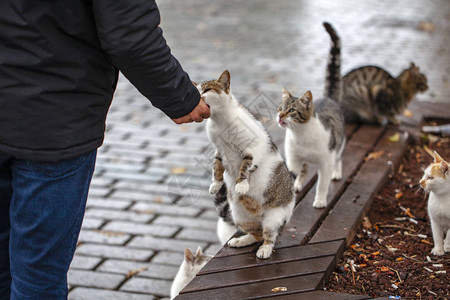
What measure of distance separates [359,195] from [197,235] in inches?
48.9

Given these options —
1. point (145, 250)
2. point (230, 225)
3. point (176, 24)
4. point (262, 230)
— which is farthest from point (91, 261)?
point (176, 24)

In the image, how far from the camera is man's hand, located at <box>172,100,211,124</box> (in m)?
2.75

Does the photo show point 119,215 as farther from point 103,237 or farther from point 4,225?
point 4,225

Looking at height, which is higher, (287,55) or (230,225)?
(230,225)

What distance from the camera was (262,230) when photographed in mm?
3570

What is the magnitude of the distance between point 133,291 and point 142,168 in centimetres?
196

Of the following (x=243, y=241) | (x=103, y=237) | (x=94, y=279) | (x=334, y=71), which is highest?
(x=334, y=71)

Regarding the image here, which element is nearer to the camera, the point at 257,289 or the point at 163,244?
the point at 257,289

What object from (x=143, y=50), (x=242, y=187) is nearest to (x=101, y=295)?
(x=242, y=187)

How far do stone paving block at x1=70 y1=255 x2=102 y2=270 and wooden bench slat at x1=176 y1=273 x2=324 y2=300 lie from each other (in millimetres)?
1454

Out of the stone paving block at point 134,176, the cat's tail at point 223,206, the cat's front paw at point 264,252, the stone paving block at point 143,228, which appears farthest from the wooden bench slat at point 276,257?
the stone paving block at point 134,176

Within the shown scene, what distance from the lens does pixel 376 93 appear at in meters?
5.80

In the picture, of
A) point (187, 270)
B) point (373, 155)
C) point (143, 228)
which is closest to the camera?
point (187, 270)

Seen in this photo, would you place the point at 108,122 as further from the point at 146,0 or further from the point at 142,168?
the point at 146,0
